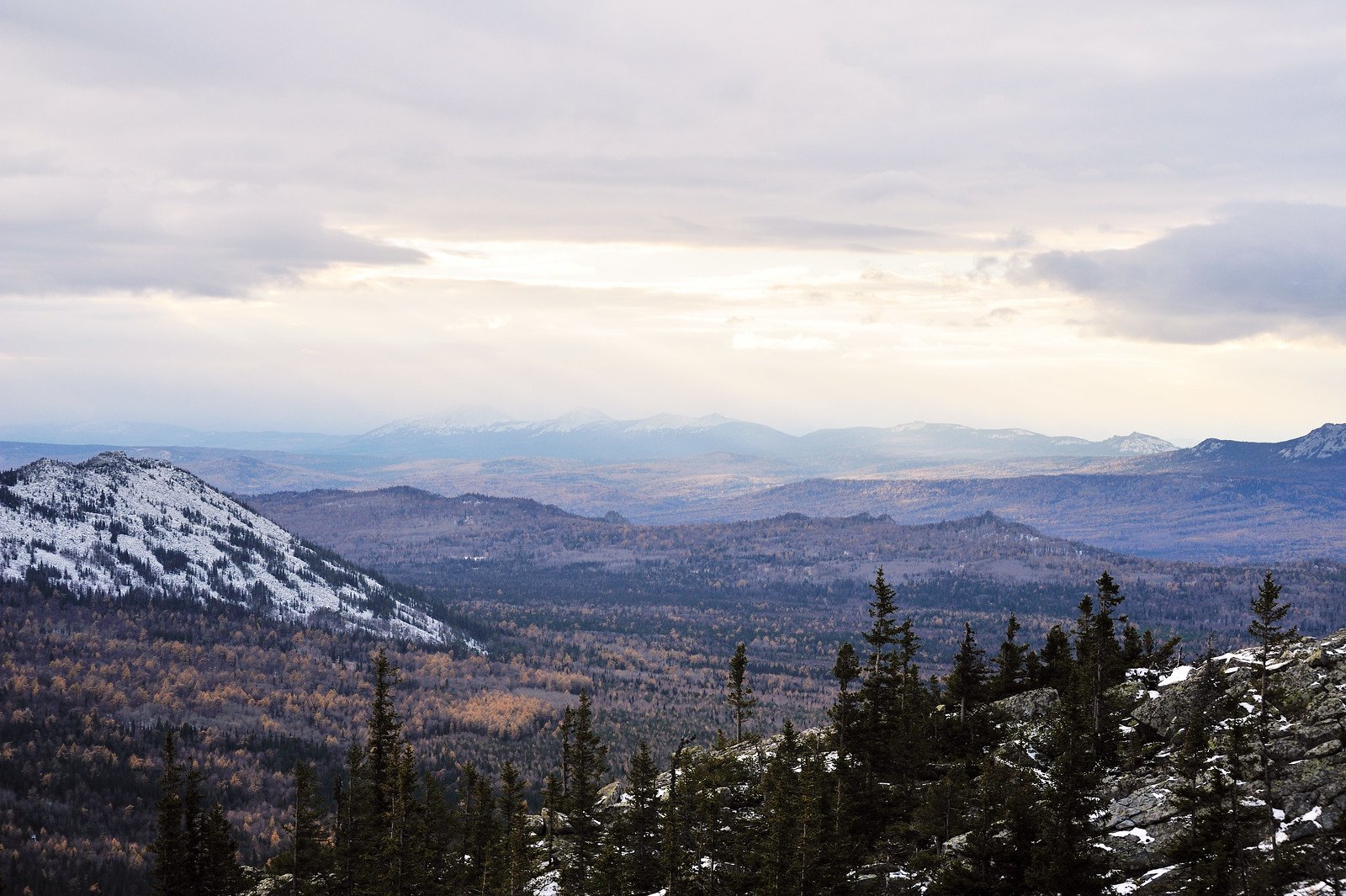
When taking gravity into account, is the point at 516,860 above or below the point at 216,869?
above

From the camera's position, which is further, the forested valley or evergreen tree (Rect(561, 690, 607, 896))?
evergreen tree (Rect(561, 690, 607, 896))

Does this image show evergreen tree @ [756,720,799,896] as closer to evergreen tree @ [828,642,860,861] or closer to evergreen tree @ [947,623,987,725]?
evergreen tree @ [828,642,860,861]

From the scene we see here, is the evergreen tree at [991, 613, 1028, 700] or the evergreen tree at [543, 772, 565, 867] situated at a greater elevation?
the evergreen tree at [991, 613, 1028, 700]

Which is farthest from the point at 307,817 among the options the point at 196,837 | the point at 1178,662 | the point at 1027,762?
the point at 1178,662

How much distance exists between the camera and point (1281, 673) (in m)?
51.4

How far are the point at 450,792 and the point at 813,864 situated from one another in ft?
440

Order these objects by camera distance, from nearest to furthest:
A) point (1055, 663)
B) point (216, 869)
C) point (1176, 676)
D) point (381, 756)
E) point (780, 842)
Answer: point (780, 842)
point (1176, 676)
point (216, 869)
point (1055, 663)
point (381, 756)

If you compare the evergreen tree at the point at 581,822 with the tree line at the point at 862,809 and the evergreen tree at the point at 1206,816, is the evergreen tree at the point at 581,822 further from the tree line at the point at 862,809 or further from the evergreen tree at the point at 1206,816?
the evergreen tree at the point at 1206,816

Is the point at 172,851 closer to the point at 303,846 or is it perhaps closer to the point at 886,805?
the point at 303,846

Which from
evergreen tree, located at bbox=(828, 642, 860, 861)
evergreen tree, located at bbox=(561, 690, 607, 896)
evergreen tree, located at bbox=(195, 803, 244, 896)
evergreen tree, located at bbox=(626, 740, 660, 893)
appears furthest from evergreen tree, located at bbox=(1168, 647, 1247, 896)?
evergreen tree, located at bbox=(195, 803, 244, 896)

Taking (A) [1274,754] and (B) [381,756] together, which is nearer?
(A) [1274,754]

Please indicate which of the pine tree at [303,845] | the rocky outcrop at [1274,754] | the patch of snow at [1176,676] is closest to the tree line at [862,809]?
the pine tree at [303,845]

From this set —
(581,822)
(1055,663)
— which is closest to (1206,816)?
(1055,663)

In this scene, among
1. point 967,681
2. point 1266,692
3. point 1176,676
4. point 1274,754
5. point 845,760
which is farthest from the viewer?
point 967,681
